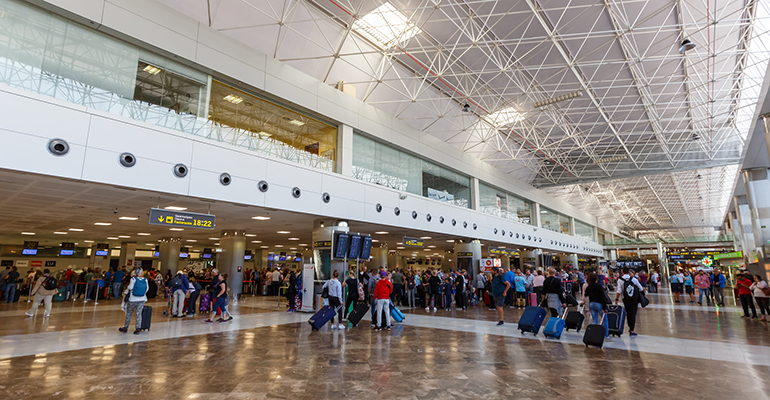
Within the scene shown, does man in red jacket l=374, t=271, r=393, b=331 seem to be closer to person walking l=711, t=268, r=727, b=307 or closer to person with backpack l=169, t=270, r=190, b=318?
person with backpack l=169, t=270, r=190, b=318

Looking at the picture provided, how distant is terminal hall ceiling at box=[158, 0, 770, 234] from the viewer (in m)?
15.4

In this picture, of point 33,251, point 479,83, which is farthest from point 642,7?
point 33,251

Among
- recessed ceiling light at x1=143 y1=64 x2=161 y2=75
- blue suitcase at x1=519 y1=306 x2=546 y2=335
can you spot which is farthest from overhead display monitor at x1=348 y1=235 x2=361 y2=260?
recessed ceiling light at x1=143 y1=64 x2=161 y2=75

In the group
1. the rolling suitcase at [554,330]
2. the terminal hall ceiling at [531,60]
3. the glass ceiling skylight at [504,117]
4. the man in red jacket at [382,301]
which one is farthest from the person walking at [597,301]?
the glass ceiling skylight at [504,117]

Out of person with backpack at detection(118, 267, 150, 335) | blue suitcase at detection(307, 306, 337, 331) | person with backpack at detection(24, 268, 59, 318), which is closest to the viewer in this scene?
person with backpack at detection(118, 267, 150, 335)

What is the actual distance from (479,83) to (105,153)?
58.7 ft

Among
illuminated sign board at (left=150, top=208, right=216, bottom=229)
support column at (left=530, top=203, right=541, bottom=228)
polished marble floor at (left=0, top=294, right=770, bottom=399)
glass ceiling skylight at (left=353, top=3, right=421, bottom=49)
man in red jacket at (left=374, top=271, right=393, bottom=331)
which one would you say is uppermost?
glass ceiling skylight at (left=353, top=3, right=421, bottom=49)

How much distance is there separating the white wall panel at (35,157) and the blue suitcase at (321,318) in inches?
275

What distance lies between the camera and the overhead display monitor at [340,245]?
15699 millimetres

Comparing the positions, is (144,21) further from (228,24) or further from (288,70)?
(288,70)

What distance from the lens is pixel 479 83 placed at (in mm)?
21672

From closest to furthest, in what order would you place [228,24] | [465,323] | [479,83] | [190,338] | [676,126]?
[190,338]
[465,323]
[228,24]
[479,83]
[676,126]

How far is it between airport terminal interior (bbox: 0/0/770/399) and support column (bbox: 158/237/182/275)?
0.43 ft

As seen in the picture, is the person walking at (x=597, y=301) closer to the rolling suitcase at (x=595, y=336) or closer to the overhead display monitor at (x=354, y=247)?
the rolling suitcase at (x=595, y=336)
